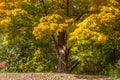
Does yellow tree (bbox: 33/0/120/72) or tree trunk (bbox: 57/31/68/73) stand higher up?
yellow tree (bbox: 33/0/120/72)

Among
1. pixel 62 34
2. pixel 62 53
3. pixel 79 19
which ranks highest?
pixel 79 19

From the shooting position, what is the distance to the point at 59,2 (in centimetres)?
1305

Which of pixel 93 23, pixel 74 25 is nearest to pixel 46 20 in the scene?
pixel 74 25

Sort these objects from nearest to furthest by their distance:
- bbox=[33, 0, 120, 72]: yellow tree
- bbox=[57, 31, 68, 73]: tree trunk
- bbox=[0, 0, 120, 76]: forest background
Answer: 1. bbox=[33, 0, 120, 72]: yellow tree
2. bbox=[0, 0, 120, 76]: forest background
3. bbox=[57, 31, 68, 73]: tree trunk

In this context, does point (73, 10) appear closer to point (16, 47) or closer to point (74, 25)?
point (74, 25)

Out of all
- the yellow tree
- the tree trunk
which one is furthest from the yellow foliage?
the tree trunk

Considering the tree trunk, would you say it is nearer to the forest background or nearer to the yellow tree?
the forest background

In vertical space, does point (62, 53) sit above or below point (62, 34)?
below

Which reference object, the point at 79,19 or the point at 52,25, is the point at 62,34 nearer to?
the point at 79,19

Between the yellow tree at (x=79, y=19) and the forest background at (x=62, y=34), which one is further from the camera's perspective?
the forest background at (x=62, y=34)

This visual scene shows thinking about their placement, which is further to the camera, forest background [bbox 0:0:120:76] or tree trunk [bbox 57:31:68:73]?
tree trunk [bbox 57:31:68:73]

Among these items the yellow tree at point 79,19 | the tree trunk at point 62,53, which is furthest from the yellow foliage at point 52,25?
the tree trunk at point 62,53

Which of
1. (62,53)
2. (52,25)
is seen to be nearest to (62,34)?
(62,53)

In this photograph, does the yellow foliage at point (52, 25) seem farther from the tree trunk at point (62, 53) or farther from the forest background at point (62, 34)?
the tree trunk at point (62, 53)
